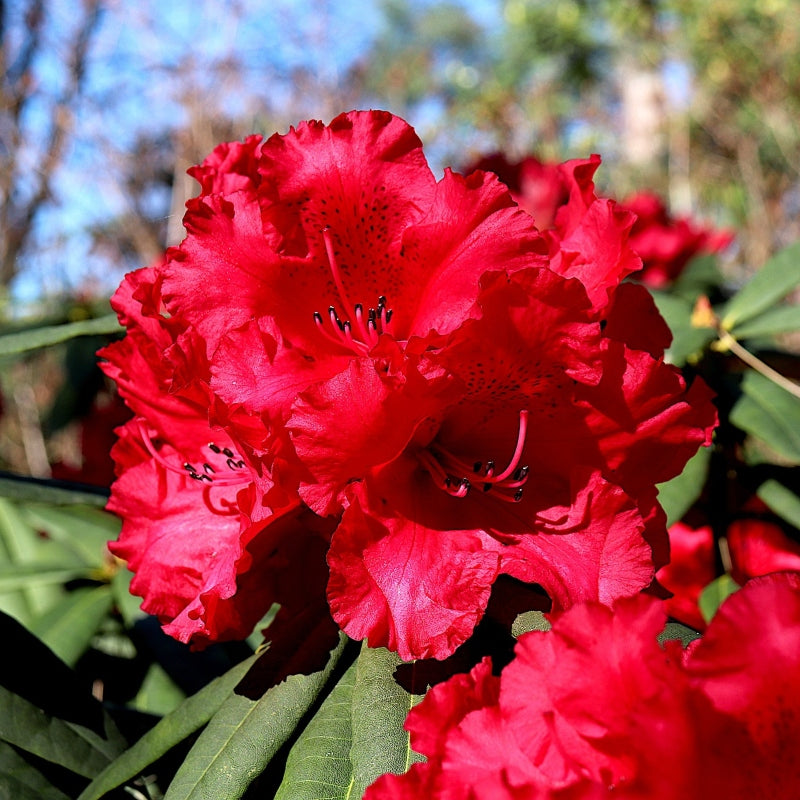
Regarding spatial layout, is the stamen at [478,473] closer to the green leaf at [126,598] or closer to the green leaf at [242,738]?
the green leaf at [242,738]

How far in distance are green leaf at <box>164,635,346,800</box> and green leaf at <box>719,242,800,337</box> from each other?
866 millimetres

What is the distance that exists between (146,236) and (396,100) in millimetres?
5921

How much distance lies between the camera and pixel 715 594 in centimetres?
106

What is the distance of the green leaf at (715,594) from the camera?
1.04 m

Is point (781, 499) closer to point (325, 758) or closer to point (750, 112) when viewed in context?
point (325, 758)

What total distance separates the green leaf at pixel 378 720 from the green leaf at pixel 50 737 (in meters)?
0.27

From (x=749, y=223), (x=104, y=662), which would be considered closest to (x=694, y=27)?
(x=749, y=223)

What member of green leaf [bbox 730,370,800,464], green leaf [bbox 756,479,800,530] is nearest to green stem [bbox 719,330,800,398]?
green leaf [bbox 730,370,800,464]

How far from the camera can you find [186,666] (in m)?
1.08

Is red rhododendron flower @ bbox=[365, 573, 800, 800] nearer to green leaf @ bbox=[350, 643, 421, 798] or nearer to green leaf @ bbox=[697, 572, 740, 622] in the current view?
green leaf @ bbox=[350, 643, 421, 798]

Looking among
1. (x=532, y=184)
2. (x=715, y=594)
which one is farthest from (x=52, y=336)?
(x=532, y=184)

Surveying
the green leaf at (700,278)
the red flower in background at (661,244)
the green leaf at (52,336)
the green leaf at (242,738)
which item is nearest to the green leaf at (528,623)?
the green leaf at (242,738)

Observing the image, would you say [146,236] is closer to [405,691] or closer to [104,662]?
[104,662]

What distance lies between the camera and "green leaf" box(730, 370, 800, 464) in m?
1.05
